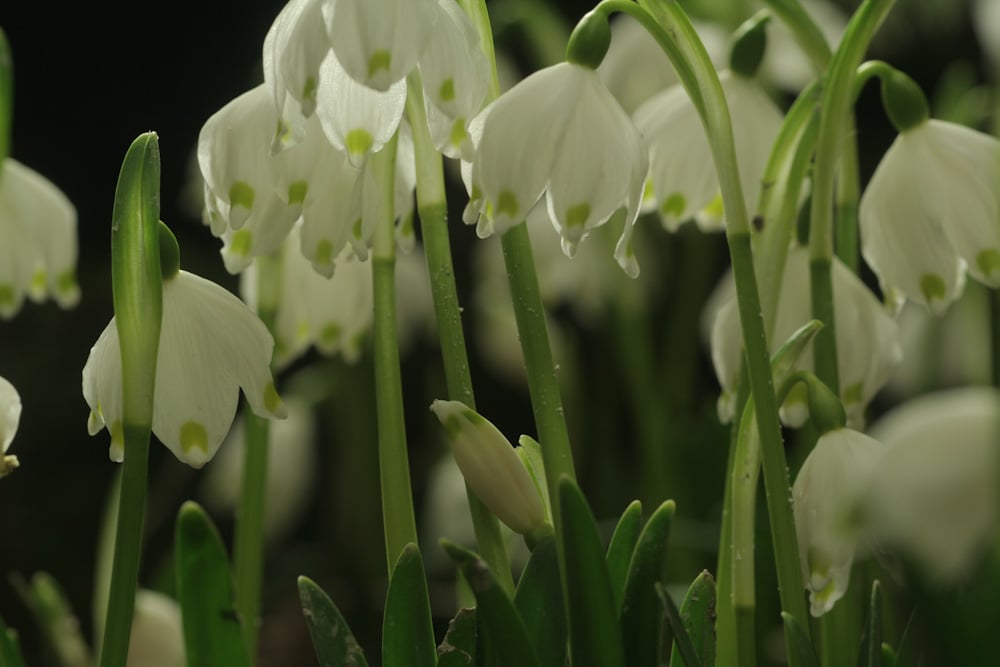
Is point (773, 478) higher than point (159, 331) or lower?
lower

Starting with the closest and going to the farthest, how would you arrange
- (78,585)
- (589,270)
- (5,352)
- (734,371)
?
(734,371) < (589,270) < (78,585) < (5,352)

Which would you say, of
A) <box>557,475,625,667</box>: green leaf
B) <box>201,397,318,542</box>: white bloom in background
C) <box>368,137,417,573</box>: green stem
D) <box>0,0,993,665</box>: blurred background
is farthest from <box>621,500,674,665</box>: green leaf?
<box>201,397,318,542</box>: white bloom in background

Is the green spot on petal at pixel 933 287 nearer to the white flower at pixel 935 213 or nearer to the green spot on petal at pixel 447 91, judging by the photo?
the white flower at pixel 935 213

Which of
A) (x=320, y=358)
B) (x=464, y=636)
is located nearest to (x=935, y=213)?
(x=464, y=636)

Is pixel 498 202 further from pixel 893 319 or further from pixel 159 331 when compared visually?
pixel 893 319

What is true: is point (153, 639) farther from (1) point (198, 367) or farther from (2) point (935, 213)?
(2) point (935, 213)

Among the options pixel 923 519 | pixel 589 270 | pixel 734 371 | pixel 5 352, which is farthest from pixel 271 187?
pixel 5 352

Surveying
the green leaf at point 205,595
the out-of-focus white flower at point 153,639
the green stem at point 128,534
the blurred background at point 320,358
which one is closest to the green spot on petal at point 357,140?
the green stem at point 128,534

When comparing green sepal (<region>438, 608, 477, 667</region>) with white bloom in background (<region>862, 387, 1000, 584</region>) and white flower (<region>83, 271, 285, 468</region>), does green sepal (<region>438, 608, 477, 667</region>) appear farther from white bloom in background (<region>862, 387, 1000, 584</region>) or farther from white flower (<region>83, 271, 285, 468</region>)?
white bloom in background (<region>862, 387, 1000, 584</region>)
